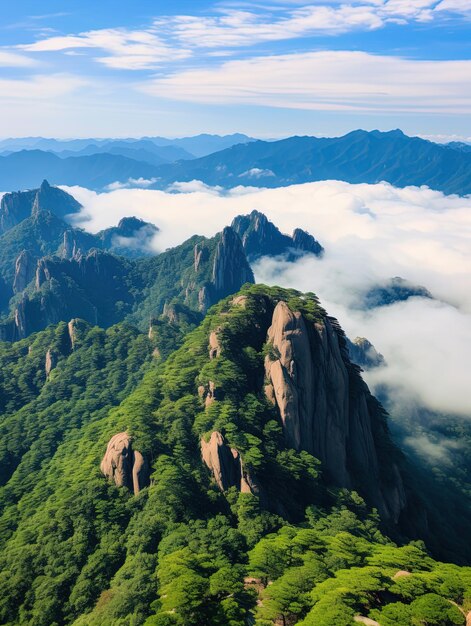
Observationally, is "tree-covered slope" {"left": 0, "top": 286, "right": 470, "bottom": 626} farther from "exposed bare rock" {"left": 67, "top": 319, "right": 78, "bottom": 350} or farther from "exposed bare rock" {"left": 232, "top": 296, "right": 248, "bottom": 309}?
"exposed bare rock" {"left": 67, "top": 319, "right": 78, "bottom": 350}

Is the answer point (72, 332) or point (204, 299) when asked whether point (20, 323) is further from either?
point (204, 299)

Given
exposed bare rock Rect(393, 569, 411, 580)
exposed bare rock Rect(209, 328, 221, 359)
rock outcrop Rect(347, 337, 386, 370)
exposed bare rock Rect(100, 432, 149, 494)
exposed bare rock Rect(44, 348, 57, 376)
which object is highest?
exposed bare rock Rect(209, 328, 221, 359)

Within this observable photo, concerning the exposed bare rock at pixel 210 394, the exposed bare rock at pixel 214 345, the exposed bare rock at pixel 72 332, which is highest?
the exposed bare rock at pixel 214 345

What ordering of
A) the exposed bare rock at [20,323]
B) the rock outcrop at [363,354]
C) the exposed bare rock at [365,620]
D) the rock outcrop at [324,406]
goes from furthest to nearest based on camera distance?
the exposed bare rock at [20,323] < the rock outcrop at [363,354] < the rock outcrop at [324,406] < the exposed bare rock at [365,620]

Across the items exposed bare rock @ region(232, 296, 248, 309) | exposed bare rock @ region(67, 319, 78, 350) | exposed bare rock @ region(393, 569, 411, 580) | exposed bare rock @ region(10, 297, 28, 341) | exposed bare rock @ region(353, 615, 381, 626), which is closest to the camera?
exposed bare rock @ region(353, 615, 381, 626)

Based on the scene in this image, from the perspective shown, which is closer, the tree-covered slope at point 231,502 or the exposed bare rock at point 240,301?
the tree-covered slope at point 231,502

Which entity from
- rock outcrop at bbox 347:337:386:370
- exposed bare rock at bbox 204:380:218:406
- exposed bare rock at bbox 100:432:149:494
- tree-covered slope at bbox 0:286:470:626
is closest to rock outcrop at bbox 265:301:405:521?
tree-covered slope at bbox 0:286:470:626

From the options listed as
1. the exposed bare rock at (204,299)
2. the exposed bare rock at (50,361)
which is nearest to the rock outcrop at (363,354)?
the exposed bare rock at (204,299)

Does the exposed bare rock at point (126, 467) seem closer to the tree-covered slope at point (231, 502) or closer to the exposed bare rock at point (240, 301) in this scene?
the tree-covered slope at point (231, 502)
